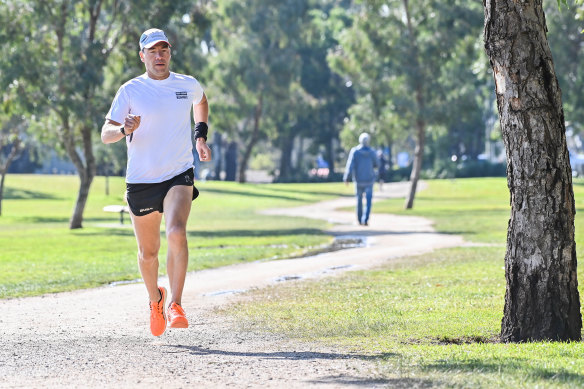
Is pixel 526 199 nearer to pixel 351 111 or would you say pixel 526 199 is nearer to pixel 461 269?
pixel 461 269

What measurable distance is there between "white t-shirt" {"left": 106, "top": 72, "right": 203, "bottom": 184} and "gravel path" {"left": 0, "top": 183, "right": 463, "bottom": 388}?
4.14ft

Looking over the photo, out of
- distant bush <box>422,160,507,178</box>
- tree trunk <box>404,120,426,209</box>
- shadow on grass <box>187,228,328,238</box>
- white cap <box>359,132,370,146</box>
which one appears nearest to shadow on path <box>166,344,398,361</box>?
shadow on grass <box>187,228,328,238</box>

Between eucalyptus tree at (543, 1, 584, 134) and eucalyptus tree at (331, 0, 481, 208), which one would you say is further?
eucalyptus tree at (543, 1, 584, 134)

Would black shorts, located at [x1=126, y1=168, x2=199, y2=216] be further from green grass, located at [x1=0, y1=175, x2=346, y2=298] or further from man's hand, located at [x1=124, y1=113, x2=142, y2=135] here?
green grass, located at [x1=0, y1=175, x2=346, y2=298]

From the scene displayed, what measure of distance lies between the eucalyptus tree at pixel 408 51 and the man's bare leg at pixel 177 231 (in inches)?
1181

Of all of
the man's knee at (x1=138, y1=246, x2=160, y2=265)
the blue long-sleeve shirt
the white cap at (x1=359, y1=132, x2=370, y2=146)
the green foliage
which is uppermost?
the green foliage

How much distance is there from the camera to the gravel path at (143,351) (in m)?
6.59

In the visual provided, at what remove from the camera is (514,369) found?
260 inches

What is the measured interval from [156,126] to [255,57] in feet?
194

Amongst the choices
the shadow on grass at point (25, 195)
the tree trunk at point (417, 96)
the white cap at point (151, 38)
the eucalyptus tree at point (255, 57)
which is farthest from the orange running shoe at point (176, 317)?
the eucalyptus tree at point (255, 57)

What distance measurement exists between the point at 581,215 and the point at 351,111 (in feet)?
37.8

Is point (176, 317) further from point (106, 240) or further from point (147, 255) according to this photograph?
point (106, 240)

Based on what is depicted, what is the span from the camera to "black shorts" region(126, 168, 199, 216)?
8.39 meters

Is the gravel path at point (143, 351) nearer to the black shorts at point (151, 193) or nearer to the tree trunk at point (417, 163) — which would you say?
the black shorts at point (151, 193)
